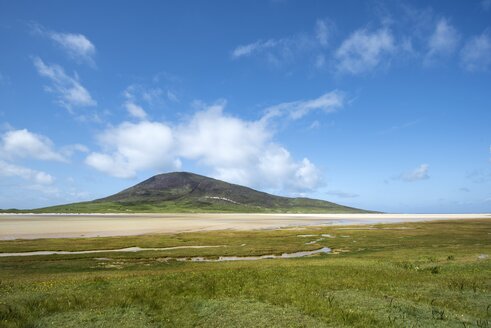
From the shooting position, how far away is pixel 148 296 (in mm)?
25188

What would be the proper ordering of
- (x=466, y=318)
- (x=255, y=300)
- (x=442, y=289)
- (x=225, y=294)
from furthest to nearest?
(x=442, y=289) < (x=225, y=294) < (x=255, y=300) < (x=466, y=318)

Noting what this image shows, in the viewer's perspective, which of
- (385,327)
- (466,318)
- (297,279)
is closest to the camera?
(385,327)

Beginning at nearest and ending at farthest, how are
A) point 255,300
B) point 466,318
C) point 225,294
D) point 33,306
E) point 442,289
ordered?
point 466,318 → point 33,306 → point 255,300 → point 225,294 → point 442,289

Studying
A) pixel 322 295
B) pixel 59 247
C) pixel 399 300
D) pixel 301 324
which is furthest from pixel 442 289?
pixel 59 247

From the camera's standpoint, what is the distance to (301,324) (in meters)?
19.7

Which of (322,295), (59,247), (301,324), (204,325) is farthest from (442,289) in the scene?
(59,247)

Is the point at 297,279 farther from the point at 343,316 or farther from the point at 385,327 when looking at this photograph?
the point at 385,327

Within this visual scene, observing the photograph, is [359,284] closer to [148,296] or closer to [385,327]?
[385,327]

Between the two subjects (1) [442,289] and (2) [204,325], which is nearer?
(2) [204,325]

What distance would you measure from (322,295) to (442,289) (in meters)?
10.8

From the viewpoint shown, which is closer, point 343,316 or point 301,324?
point 301,324

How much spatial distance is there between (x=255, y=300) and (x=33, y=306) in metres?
15.2

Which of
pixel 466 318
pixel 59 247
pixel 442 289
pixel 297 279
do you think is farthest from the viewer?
pixel 59 247

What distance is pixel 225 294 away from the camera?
2581 cm
